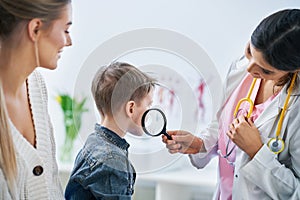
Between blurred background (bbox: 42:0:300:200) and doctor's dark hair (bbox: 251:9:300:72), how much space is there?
0.14 meters

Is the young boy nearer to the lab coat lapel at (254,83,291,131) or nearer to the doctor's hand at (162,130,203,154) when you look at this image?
the doctor's hand at (162,130,203,154)

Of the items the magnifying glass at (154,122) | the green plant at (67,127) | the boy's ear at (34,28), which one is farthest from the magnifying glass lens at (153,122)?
the green plant at (67,127)

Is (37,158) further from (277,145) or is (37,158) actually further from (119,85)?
(277,145)

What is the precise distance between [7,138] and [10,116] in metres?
0.08

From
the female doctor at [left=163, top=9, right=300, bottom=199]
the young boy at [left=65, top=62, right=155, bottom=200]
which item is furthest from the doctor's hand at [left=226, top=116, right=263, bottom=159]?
the young boy at [left=65, top=62, right=155, bottom=200]

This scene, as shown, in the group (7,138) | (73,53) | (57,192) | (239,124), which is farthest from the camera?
(73,53)

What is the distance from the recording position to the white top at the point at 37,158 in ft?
3.19

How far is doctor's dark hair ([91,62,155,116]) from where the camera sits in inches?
42.4

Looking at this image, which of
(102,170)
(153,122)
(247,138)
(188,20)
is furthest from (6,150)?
(188,20)

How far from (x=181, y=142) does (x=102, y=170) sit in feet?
0.70

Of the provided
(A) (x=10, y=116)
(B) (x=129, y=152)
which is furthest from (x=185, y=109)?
(A) (x=10, y=116)

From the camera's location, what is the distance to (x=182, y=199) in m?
2.04

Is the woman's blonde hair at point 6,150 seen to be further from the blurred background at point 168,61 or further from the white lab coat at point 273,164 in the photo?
the white lab coat at point 273,164

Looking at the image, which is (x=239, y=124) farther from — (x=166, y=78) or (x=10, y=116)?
(x=10, y=116)
